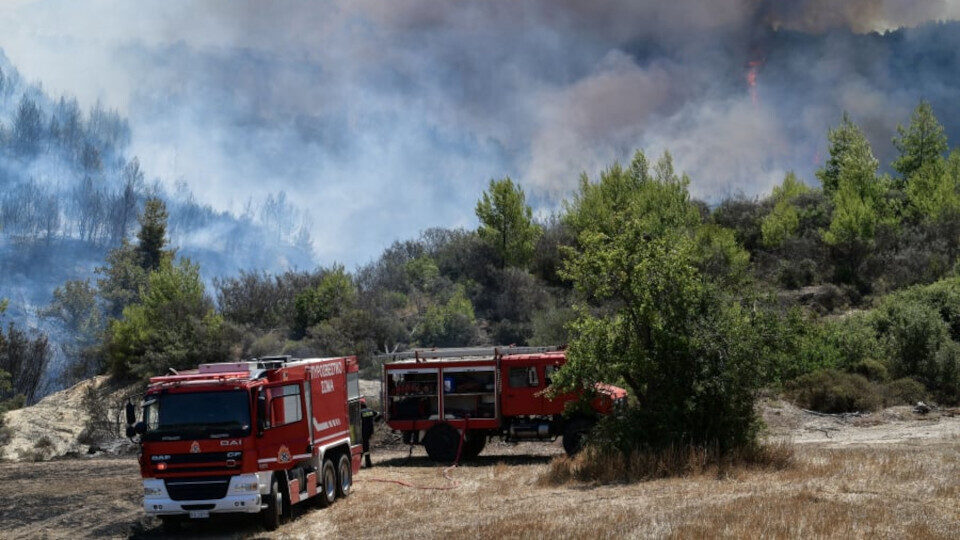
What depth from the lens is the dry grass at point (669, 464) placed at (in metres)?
21.0

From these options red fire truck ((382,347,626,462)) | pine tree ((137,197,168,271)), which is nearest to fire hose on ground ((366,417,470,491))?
red fire truck ((382,347,626,462))

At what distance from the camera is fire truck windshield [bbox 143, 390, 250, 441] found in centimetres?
1778

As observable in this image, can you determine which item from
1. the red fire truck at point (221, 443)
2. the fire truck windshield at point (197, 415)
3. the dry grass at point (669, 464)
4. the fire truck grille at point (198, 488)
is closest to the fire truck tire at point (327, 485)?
the red fire truck at point (221, 443)

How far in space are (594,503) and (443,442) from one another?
11.9 m

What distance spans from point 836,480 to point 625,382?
6.87 m

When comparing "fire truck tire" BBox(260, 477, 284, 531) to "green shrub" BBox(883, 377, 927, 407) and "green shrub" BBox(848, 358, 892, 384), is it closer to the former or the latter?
"green shrub" BBox(883, 377, 927, 407)

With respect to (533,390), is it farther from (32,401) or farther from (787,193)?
(787,193)

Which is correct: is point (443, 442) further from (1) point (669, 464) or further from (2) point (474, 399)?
(1) point (669, 464)

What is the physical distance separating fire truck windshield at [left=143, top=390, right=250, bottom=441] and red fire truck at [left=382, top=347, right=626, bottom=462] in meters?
11.5

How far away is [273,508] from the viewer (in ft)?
59.6

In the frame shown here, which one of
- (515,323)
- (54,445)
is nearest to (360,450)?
(54,445)

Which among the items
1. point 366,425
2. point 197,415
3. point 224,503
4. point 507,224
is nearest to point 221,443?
point 197,415

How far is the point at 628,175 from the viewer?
7188 cm

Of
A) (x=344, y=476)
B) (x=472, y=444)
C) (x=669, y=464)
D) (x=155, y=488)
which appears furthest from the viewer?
(x=472, y=444)
